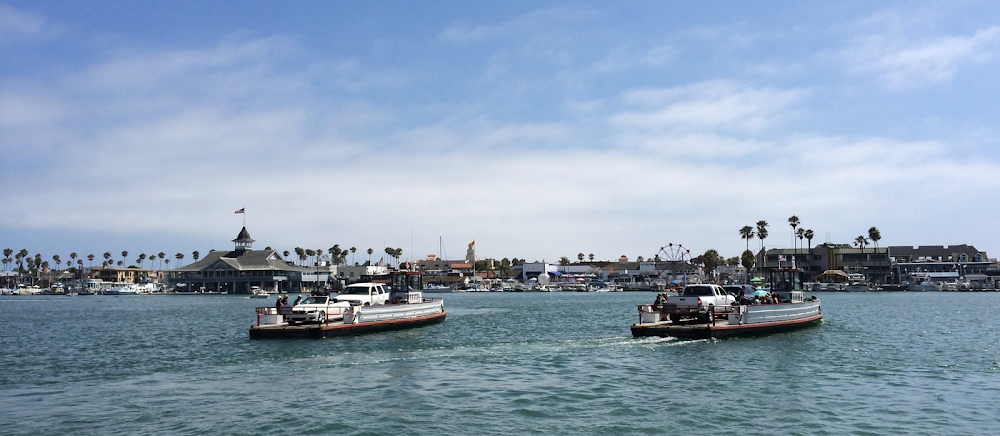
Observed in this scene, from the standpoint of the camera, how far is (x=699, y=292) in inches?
1362

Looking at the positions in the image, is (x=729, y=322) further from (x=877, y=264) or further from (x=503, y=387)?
(x=877, y=264)

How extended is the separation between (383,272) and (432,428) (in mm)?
39713

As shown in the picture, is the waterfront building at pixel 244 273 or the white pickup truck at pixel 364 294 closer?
the white pickup truck at pixel 364 294

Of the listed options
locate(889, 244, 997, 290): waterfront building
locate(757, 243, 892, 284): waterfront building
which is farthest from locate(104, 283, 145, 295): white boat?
locate(889, 244, 997, 290): waterfront building

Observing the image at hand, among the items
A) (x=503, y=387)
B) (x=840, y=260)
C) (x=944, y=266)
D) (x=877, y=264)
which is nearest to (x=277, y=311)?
(x=503, y=387)

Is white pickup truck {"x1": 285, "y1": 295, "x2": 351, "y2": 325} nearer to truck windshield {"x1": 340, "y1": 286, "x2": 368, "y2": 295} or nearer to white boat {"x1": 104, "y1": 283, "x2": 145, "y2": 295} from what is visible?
truck windshield {"x1": 340, "y1": 286, "x2": 368, "y2": 295}

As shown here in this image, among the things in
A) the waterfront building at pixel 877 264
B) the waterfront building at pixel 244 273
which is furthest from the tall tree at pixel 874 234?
the waterfront building at pixel 244 273

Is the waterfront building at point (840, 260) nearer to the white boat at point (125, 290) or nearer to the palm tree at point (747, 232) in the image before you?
the palm tree at point (747, 232)

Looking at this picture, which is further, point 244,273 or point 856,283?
point 244,273

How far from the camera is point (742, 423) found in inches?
594

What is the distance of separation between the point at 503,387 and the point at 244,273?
5936 inches

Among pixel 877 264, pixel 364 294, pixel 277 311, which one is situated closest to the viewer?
pixel 277 311

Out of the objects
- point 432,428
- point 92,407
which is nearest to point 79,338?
point 92,407

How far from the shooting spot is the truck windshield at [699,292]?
34.4 meters
